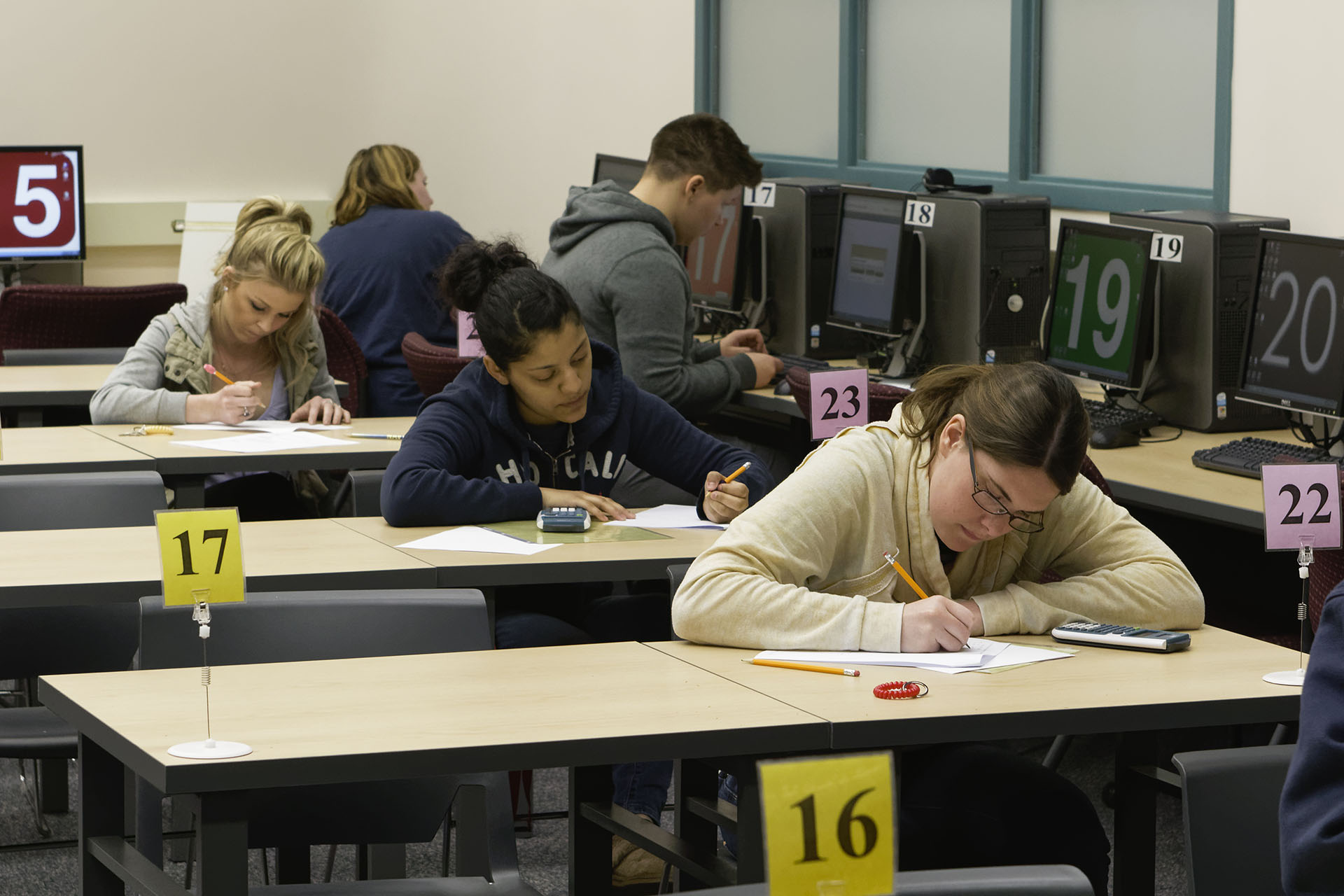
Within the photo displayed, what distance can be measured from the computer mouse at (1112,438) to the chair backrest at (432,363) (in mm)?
1439

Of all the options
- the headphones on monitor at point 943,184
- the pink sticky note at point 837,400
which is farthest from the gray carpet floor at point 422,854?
the headphones on monitor at point 943,184

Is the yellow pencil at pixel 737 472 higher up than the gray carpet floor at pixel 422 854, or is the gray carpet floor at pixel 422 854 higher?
the yellow pencil at pixel 737 472

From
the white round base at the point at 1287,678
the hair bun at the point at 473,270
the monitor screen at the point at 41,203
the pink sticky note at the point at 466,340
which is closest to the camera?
the white round base at the point at 1287,678

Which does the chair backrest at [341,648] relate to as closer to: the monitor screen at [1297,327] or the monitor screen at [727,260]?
A: the monitor screen at [1297,327]

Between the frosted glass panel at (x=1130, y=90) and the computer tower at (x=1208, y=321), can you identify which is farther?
the frosted glass panel at (x=1130, y=90)

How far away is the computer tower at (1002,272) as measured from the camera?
171 inches

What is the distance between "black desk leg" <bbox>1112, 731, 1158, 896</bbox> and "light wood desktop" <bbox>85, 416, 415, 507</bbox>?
190 cm

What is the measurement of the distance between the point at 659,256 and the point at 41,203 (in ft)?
13.1

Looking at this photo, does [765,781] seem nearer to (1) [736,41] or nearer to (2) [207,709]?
(2) [207,709]

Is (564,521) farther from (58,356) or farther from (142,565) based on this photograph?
(58,356)

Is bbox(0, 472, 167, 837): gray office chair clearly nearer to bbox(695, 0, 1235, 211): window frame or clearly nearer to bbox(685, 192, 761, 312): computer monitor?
bbox(685, 192, 761, 312): computer monitor

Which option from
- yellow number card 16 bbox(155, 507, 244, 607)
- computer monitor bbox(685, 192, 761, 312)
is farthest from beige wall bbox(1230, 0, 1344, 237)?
yellow number card 16 bbox(155, 507, 244, 607)

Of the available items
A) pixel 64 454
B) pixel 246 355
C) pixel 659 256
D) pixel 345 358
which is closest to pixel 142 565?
pixel 64 454

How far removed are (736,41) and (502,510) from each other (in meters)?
3.71
